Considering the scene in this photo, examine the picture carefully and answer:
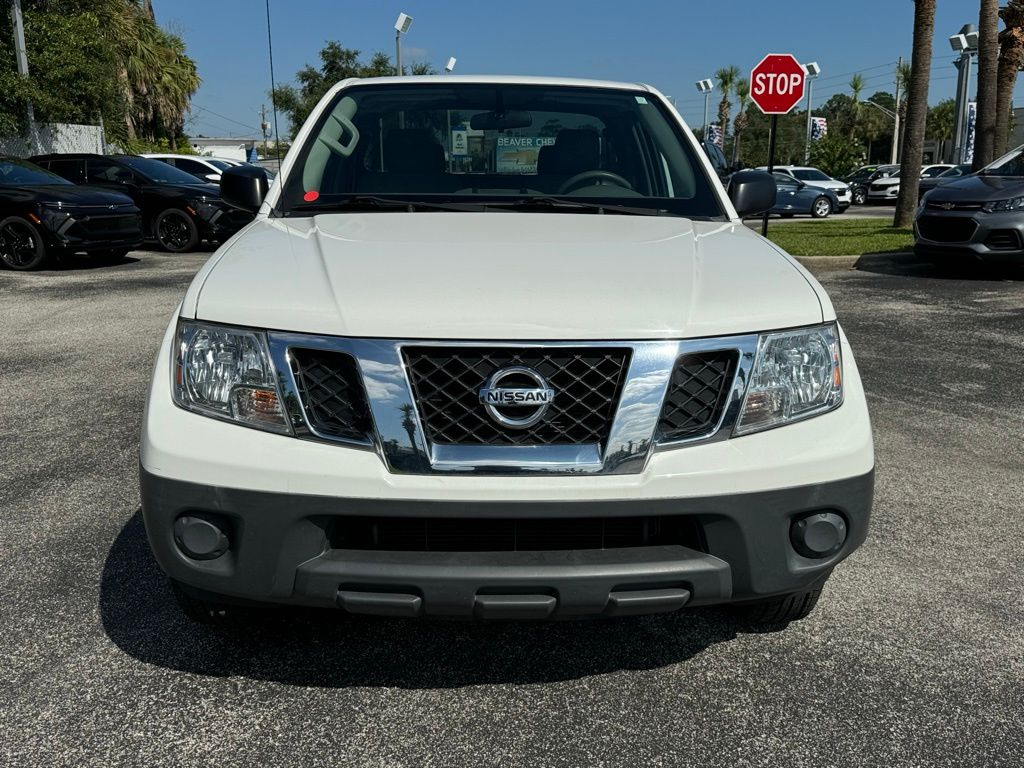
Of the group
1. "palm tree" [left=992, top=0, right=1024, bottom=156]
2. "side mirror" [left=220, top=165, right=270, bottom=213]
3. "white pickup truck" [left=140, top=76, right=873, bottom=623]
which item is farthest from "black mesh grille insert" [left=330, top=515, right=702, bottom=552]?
"palm tree" [left=992, top=0, right=1024, bottom=156]

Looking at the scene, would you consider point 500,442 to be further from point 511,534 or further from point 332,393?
point 332,393

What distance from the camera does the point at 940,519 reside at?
3789 mm

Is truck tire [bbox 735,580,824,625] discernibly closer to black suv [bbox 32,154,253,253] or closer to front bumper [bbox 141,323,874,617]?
front bumper [bbox 141,323,874,617]

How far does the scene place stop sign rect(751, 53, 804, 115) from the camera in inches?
446

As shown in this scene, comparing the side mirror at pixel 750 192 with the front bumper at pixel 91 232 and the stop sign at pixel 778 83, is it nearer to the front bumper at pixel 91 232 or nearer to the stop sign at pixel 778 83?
the stop sign at pixel 778 83

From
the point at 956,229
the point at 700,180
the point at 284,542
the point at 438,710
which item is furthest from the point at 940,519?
the point at 956,229

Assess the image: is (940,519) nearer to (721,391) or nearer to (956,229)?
(721,391)

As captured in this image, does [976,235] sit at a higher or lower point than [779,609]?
higher

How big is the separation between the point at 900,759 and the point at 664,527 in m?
0.80

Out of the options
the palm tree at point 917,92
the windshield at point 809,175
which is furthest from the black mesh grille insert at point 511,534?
the windshield at point 809,175

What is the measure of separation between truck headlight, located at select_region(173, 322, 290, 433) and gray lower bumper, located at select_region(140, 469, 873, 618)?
0.63 feet

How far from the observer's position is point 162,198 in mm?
14250

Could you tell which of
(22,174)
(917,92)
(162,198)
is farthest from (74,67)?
(917,92)

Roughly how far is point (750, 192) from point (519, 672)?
6.29 ft
